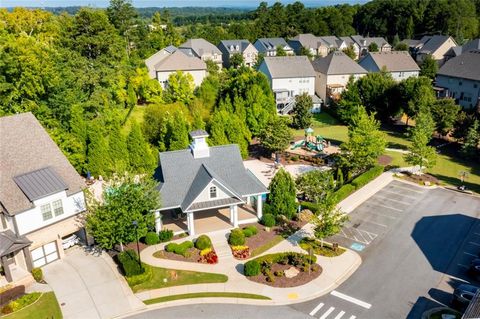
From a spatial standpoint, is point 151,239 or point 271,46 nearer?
point 151,239

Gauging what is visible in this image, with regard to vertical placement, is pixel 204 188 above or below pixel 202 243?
above

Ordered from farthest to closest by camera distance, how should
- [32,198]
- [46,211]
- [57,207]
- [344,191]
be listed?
[344,191], [57,207], [46,211], [32,198]

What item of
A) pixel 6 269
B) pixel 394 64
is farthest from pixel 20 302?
pixel 394 64

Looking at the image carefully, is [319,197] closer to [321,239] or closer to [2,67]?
[321,239]

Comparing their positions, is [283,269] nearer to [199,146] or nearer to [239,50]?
[199,146]

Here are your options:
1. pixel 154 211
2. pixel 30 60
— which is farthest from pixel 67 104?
pixel 154 211

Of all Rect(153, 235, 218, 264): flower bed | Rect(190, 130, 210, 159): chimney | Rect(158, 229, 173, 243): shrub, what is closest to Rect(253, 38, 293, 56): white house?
Rect(190, 130, 210, 159): chimney

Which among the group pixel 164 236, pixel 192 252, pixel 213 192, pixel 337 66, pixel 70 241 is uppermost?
pixel 337 66
